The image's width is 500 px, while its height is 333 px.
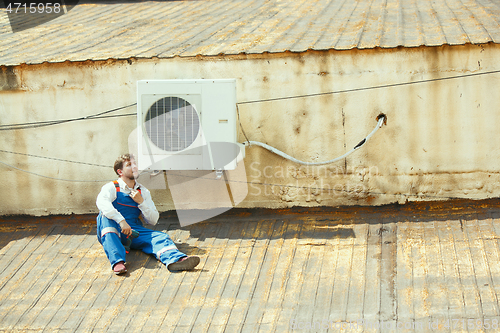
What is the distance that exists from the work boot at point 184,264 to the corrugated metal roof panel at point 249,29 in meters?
2.42

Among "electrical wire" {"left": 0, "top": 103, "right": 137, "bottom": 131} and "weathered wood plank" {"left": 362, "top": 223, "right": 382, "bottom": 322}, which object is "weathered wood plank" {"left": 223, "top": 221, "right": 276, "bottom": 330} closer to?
"weathered wood plank" {"left": 362, "top": 223, "right": 382, "bottom": 322}

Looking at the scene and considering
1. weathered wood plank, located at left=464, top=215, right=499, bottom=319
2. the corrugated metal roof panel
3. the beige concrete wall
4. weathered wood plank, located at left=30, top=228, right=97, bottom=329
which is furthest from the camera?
the corrugated metal roof panel

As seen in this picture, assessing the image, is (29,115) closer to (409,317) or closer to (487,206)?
(409,317)

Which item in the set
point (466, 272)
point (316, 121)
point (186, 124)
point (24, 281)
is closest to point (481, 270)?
point (466, 272)

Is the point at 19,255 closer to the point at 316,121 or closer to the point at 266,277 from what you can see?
the point at 266,277

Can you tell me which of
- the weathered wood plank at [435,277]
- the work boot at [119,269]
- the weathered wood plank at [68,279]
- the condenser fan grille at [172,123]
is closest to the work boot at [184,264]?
the work boot at [119,269]

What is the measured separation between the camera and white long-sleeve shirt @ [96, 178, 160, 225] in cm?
497

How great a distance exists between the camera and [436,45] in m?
5.20

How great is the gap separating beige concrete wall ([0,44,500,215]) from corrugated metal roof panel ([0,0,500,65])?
0.19 meters

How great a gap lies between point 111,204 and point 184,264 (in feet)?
3.34

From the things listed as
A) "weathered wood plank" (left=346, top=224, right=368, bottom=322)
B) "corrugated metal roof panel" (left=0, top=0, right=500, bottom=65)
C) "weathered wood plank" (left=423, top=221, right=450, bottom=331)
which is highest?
"corrugated metal roof panel" (left=0, top=0, right=500, bottom=65)

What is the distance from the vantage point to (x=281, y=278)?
4.65 m

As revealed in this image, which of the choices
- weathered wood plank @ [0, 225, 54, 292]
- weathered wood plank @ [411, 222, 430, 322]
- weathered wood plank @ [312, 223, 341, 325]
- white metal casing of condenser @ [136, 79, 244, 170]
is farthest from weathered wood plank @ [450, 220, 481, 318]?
weathered wood plank @ [0, 225, 54, 292]

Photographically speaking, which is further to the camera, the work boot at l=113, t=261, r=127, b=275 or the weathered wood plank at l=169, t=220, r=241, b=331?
the work boot at l=113, t=261, r=127, b=275
